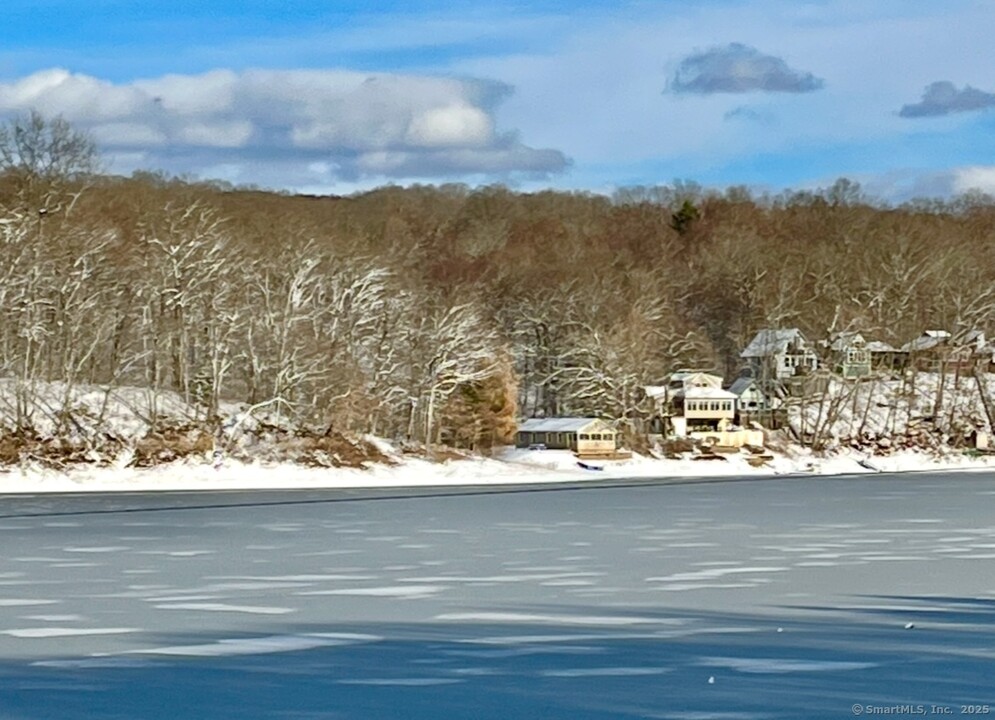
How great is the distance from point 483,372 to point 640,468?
808 cm

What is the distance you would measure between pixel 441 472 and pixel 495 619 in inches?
1663

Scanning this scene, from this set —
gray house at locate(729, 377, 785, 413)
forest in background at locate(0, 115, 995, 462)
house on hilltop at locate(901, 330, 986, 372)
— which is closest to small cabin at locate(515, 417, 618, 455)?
forest in background at locate(0, 115, 995, 462)

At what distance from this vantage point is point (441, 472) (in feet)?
189

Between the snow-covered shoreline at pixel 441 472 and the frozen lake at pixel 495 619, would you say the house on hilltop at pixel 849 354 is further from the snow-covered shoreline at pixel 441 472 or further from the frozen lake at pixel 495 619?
the frozen lake at pixel 495 619

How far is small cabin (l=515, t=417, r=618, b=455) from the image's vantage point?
72906mm

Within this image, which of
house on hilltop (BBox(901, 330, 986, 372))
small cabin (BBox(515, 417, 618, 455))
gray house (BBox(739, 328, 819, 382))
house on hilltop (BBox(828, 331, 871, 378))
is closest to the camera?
small cabin (BBox(515, 417, 618, 455))

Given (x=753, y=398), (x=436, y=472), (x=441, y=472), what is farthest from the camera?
(x=753, y=398)

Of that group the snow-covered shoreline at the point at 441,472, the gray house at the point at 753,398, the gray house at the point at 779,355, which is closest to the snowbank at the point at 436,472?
→ the snow-covered shoreline at the point at 441,472

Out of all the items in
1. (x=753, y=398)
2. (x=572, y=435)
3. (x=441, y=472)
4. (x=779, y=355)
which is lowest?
(x=441, y=472)

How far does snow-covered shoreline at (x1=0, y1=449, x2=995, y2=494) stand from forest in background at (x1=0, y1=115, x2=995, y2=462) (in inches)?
149

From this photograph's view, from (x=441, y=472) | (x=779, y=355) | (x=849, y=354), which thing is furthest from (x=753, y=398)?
(x=441, y=472)

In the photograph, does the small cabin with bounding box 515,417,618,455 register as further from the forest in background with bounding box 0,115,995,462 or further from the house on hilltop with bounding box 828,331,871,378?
the house on hilltop with bounding box 828,331,871,378

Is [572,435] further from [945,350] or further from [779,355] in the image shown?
[945,350]


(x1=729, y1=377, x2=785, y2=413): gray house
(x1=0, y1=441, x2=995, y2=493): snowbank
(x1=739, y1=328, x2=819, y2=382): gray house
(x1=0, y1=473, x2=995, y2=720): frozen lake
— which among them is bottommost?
(x1=0, y1=441, x2=995, y2=493): snowbank
